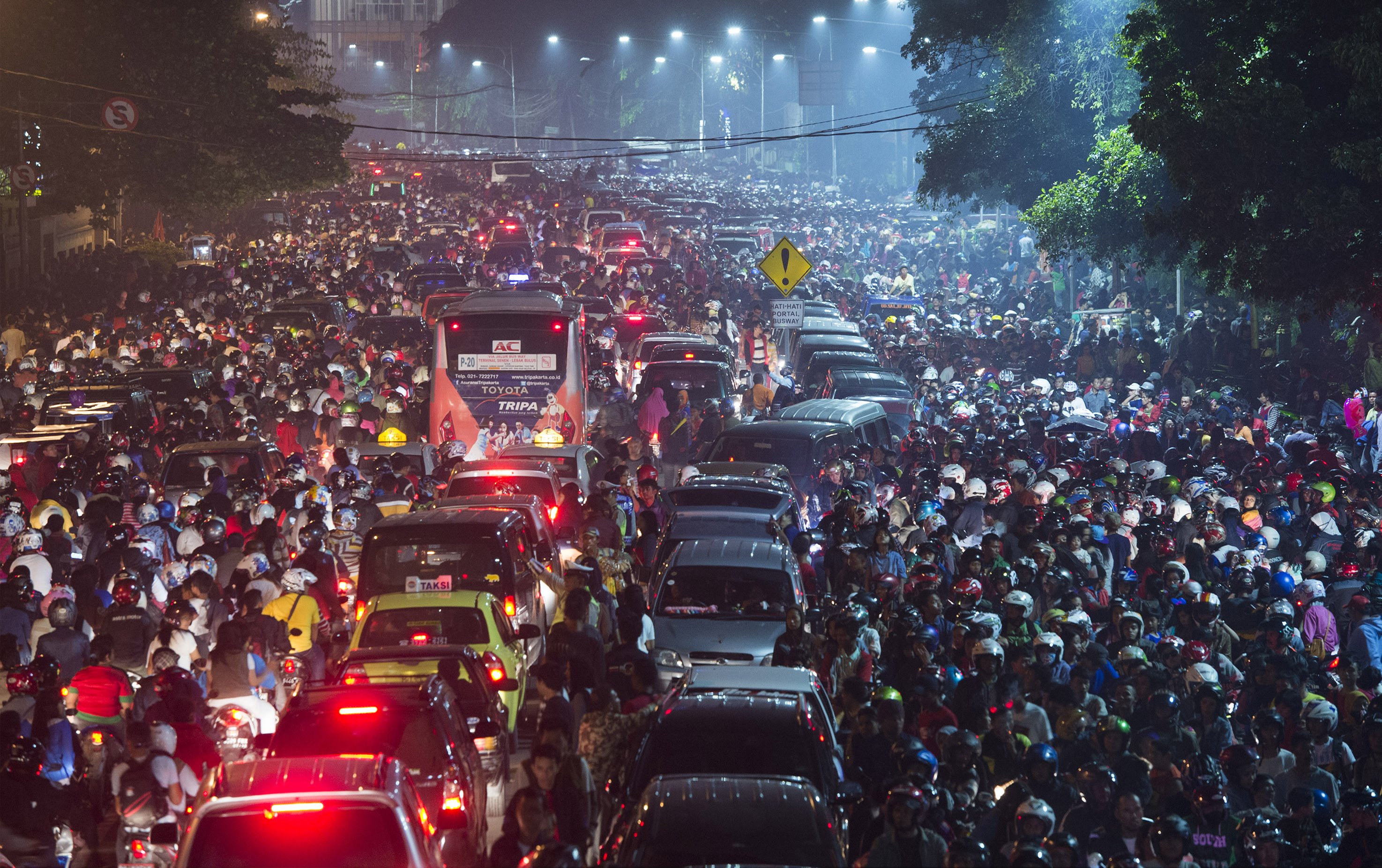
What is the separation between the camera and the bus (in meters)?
23.5

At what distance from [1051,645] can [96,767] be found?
6430 millimetres

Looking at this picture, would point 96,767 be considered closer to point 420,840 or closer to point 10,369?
point 420,840

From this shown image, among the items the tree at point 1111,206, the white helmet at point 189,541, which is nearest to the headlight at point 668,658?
the white helmet at point 189,541

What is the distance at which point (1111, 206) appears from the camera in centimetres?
3416

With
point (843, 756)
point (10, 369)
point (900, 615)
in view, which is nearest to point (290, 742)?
point (843, 756)

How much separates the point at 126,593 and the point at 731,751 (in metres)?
5.37

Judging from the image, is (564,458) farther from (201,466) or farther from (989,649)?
(989,649)

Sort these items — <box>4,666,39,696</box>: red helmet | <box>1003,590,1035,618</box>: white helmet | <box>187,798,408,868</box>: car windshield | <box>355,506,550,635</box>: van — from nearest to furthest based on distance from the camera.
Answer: <box>187,798,408,868</box>: car windshield
<box>4,666,39,696</box>: red helmet
<box>1003,590,1035,618</box>: white helmet
<box>355,506,550,635</box>: van

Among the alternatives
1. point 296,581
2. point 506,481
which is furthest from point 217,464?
point 296,581

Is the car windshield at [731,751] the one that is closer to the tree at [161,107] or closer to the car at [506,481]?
the car at [506,481]

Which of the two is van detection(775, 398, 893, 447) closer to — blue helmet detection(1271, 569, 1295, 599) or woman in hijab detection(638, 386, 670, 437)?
woman in hijab detection(638, 386, 670, 437)

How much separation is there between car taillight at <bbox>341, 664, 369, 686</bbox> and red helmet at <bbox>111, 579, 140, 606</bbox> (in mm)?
2277

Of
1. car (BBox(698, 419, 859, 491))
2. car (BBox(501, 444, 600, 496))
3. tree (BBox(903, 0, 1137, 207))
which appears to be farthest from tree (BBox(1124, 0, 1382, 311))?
tree (BBox(903, 0, 1137, 207))

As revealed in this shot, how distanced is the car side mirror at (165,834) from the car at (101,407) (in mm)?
12631
